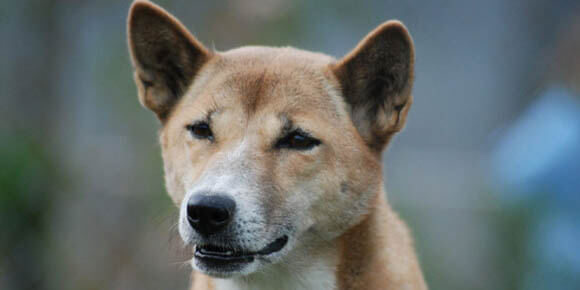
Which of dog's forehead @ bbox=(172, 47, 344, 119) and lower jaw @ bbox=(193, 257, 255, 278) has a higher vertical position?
dog's forehead @ bbox=(172, 47, 344, 119)

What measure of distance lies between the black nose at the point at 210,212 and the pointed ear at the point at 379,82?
98cm

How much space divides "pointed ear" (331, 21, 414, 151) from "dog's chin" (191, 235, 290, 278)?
0.90 meters

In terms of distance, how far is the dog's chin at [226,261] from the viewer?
301cm

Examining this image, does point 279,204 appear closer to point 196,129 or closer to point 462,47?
point 196,129

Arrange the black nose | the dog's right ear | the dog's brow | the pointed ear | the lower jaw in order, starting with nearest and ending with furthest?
the black nose
the lower jaw
the dog's brow
the pointed ear
the dog's right ear

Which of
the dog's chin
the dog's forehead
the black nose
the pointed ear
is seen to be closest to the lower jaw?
the dog's chin

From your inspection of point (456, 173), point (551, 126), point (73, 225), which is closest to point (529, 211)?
point (551, 126)

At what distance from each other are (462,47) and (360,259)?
6.66 m

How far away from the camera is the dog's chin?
9.88ft

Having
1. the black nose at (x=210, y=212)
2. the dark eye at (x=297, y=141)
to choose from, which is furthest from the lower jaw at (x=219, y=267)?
the dark eye at (x=297, y=141)

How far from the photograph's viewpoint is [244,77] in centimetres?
348

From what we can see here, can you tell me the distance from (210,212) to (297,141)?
2.14ft

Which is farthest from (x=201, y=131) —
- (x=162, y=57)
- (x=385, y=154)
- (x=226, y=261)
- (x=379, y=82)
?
(x=385, y=154)

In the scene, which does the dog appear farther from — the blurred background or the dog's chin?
the blurred background
